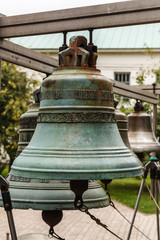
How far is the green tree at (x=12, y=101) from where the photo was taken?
57.0 feet

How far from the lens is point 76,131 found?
2.56 m

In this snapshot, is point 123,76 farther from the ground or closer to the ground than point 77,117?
farther from the ground

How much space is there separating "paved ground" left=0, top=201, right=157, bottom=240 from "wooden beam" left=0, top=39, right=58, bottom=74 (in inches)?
216

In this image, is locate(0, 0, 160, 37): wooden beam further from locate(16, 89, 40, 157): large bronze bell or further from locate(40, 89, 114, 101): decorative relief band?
locate(16, 89, 40, 157): large bronze bell

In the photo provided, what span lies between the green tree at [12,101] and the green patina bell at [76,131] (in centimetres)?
1447

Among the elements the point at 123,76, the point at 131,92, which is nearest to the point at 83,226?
the point at 131,92

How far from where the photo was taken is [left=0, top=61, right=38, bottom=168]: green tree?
57.0 feet

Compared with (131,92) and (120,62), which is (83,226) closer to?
(131,92)

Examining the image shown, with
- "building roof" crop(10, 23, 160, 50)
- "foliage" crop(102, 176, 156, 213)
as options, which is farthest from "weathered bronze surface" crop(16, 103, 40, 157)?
"building roof" crop(10, 23, 160, 50)

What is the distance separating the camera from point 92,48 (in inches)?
107

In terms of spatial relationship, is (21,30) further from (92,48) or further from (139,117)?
(139,117)

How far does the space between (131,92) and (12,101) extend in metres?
10.2

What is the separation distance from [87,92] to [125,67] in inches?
1014

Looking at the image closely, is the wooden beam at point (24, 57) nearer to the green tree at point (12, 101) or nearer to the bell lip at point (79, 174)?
the bell lip at point (79, 174)
